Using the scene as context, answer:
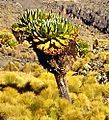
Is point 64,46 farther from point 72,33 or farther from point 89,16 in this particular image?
point 89,16

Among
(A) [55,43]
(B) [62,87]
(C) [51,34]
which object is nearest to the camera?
(A) [55,43]

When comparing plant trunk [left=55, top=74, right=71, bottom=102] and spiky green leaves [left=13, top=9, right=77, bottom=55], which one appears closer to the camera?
spiky green leaves [left=13, top=9, right=77, bottom=55]

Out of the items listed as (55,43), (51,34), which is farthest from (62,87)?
(51,34)

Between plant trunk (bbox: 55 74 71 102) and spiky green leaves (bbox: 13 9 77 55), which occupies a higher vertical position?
spiky green leaves (bbox: 13 9 77 55)

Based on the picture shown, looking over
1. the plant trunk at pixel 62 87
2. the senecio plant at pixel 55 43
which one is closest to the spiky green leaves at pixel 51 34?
the senecio plant at pixel 55 43

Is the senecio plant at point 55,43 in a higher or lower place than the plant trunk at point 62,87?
higher

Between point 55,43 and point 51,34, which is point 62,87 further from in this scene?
point 51,34

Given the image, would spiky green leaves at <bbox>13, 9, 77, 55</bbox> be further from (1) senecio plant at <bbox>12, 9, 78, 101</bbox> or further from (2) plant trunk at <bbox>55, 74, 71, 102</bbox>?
(2) plant trunk at <bbox>55, 74, 71, 102</bbox>

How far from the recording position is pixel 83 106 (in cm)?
1566

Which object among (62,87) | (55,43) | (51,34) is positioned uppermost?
(51,34)

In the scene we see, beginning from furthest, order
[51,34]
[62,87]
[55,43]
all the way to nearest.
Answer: [62,87] < [51,34] < [55,43]

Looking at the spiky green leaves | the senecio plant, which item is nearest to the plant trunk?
the senecio plant

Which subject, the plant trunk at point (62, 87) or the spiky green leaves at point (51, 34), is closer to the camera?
the spiky green leaves at point (51, 34)

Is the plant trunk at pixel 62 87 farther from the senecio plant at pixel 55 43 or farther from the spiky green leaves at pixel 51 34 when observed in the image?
the spiky green leaves at pixel 51 34
